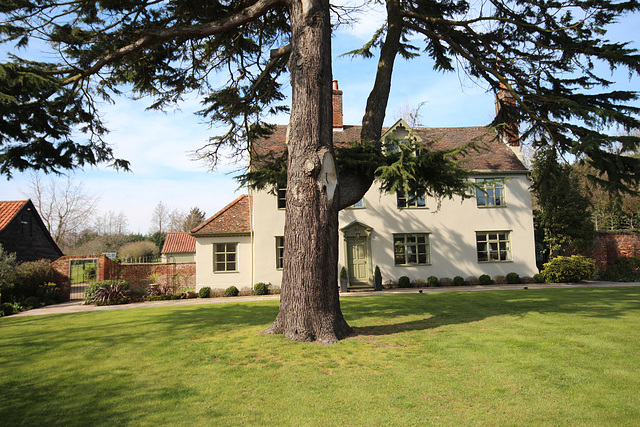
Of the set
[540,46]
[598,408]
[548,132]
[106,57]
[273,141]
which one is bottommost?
[598,408]

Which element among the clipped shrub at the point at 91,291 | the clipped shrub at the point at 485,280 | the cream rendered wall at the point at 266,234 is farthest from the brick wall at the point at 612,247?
the clipped shrub at the point at 91,291

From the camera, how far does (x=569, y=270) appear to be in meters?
20.2

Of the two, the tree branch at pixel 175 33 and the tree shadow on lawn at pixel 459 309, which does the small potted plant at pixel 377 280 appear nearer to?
the tree shadow on lawn at pixel 459 309

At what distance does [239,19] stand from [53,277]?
Answer: 18743 mm

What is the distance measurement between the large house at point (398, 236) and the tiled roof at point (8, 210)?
997cm

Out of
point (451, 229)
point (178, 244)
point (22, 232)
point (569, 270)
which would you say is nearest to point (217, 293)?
point (22, 232)

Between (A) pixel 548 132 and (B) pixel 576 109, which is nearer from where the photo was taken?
(B) pixel 576 109

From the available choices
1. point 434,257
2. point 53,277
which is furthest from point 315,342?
point 53,277

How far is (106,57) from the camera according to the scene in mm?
7871

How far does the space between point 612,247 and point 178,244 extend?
3480 centimetres

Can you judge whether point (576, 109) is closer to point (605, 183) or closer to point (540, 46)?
point (605, 183)

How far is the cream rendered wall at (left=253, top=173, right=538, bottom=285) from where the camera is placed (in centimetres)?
2052

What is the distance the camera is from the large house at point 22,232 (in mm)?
21188

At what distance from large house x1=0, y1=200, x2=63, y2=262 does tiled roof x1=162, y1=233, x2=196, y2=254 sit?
46.5 ft
